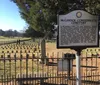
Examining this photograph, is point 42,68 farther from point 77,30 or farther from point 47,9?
point 77,30

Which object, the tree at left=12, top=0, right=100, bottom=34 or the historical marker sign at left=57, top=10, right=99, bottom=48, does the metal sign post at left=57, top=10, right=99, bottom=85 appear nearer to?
the historical marker sign at left=57, top=10, right=99, bottom=48

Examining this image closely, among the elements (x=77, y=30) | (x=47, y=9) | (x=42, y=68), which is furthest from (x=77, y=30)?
(x=42, y=68)

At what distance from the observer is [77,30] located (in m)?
8.27

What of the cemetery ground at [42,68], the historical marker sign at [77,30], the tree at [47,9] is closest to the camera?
the historical marker sign at [77,30]

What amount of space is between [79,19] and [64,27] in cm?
44

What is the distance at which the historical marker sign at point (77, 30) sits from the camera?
323 inches

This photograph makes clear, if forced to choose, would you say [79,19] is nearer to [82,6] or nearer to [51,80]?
[51,80]

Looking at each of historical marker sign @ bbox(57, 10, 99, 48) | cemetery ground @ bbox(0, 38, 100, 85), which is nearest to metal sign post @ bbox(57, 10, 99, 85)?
historical marker sign @ bbox(57, 10, 99, 48)

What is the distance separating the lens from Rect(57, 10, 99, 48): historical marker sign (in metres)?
8.21

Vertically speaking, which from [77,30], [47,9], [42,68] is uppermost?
[47,9]

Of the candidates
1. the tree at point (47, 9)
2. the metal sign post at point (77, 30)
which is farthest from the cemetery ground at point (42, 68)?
the metal sign post at point (77, 30)

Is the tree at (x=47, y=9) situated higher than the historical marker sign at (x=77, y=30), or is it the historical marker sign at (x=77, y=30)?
the tree at (x=47, y=9)

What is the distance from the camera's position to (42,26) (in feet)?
69.9

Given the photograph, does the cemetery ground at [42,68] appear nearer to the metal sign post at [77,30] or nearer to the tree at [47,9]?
the tree at [47,9]
